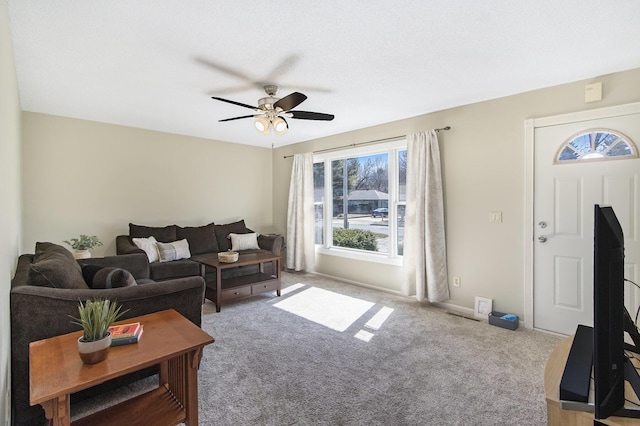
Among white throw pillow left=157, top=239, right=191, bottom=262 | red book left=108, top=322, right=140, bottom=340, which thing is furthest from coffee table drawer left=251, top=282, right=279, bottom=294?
red book left=108, top=322, right=140, bottom=340

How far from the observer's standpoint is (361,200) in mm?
4938

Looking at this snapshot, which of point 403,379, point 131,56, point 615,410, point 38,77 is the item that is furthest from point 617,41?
point 38,77

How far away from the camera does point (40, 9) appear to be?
1.87 m

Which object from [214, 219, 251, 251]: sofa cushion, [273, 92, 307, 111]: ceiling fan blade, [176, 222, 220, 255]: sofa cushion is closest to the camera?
[273, 92, 307, 111]: ceiling fan blade

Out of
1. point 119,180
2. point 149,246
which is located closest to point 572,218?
point 149,246

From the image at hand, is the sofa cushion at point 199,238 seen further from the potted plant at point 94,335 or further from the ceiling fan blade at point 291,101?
the potted plant at point 94,335

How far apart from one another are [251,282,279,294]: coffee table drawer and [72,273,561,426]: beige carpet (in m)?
0.34

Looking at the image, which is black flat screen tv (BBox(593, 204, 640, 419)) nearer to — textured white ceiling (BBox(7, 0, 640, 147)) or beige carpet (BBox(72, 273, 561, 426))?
beige carpet (BBox(72, 273, 561, 426))

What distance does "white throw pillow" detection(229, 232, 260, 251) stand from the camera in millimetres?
4992

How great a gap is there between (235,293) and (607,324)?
12.0 ft

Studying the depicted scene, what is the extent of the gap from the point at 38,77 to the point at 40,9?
52.8 inches

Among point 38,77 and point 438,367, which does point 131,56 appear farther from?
point 438,367

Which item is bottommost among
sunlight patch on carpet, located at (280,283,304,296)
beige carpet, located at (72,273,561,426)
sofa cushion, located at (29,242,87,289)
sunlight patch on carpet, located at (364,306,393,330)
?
beige carpet, located at (72,273,561,426)

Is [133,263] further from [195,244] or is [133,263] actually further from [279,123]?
[279,123]
